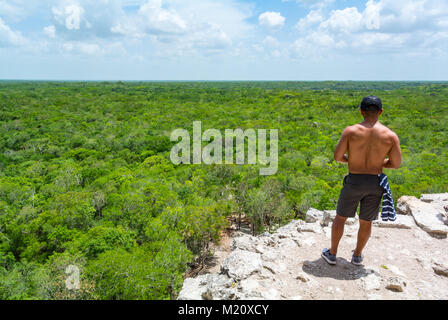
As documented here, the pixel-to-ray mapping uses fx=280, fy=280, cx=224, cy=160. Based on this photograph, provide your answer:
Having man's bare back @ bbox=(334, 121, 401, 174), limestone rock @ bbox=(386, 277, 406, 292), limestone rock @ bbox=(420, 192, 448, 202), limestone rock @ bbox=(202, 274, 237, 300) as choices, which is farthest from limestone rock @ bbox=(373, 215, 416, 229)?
limestone rock @ bbox=(202, 274, 237, 300)

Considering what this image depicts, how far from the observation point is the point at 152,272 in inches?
391

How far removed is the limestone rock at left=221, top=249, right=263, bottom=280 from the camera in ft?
16.6

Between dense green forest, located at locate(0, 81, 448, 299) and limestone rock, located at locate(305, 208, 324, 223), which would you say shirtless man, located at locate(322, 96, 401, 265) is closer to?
limestone rock, located at locate(305, 208, 324, 223)

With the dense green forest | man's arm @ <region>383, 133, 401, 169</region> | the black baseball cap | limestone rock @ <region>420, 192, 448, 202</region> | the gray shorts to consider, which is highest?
the black baseball cap

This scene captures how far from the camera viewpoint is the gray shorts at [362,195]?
443 centimetres

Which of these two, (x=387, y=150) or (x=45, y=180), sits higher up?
(x=387, y=150)

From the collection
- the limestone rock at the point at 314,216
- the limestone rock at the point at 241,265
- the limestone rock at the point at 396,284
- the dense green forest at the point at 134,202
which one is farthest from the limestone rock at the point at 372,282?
the dense green forest at the point at 134,202

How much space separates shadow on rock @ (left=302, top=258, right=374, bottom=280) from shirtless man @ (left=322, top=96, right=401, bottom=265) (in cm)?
78

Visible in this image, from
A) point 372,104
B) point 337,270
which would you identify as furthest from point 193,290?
point 372,104
